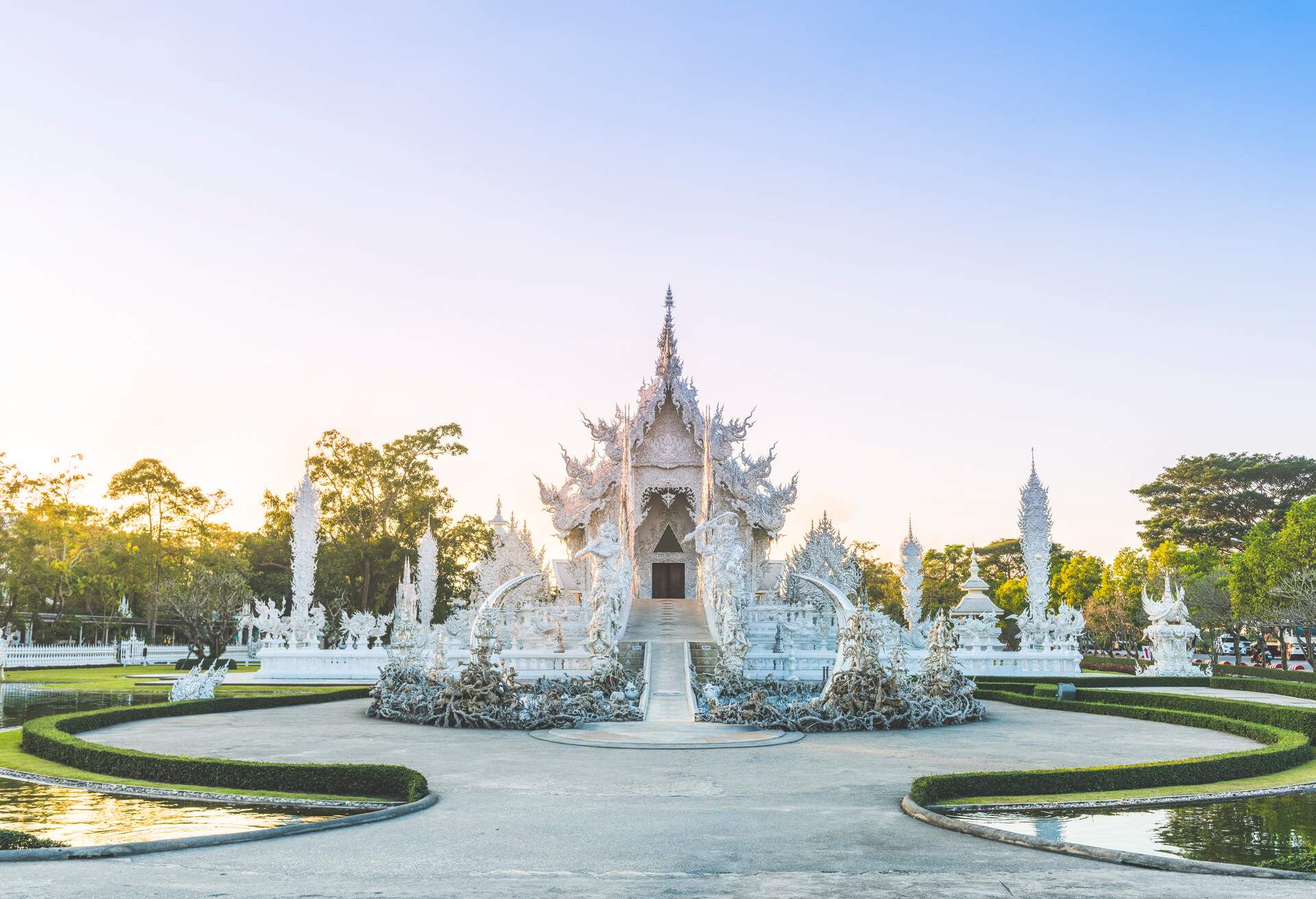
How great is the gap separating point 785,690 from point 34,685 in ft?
58.0

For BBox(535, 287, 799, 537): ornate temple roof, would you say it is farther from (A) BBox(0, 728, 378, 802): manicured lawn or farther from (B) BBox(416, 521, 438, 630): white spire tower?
(A) BBox(0, 728, 378, 802): manicured lawn

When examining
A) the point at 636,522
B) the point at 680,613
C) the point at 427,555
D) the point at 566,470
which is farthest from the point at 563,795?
the point at 427,555

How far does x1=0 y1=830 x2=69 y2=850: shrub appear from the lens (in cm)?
687

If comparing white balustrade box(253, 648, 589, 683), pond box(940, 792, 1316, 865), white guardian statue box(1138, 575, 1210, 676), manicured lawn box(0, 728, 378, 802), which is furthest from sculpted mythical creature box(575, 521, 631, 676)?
white guardian statue box(1138, 575, 1210, 676)

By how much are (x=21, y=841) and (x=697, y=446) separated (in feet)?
94.5

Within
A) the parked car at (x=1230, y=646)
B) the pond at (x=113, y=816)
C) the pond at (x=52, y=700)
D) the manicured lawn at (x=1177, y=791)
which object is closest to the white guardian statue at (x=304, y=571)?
the pond at (x=52, y=700)

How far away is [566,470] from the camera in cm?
3566

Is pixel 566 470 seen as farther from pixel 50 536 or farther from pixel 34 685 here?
pixel 50 536

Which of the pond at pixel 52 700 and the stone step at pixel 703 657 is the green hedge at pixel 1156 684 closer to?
the stone step at pixel 703 657

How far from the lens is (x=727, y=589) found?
71.8 ft

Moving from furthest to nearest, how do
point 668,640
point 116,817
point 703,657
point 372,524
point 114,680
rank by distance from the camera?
1. point 372,524
2. point 114,680
3. point 668,640
4. point 703,657
5. point 116,817

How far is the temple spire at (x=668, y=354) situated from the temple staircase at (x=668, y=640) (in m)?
8.08

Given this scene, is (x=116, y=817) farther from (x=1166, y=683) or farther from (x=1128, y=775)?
(x=1166, y=683)

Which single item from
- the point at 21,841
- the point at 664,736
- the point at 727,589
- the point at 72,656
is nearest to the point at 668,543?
the point at 727,589
